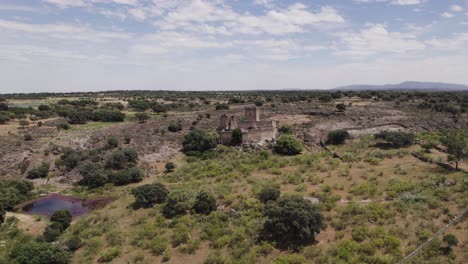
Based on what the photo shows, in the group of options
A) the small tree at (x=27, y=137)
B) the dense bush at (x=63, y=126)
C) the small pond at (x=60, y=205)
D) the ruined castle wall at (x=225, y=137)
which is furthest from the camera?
the dense bush at (x=63, y=126)

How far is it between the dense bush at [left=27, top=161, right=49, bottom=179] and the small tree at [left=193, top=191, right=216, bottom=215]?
19073 millimetres

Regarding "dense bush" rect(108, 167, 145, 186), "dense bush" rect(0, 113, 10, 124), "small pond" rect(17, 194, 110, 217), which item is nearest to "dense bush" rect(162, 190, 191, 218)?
"small pond" rect(17, 194, 110, 217)

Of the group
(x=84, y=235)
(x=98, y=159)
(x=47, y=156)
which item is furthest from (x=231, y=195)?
(x=47, y=156)

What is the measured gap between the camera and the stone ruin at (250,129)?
37594 mm

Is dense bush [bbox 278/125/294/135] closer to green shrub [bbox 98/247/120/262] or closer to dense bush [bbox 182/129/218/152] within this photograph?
dense bush [bbox 182/129/218/152]

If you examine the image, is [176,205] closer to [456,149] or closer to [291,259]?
[291,259]

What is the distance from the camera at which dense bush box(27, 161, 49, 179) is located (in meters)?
31.0

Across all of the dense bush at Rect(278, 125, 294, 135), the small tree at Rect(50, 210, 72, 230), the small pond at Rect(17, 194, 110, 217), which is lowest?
the small pond at Rect(17, 194, 110, 217)

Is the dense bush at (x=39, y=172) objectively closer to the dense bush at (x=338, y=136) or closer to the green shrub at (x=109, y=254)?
the green shrub at (x=109, y=254)

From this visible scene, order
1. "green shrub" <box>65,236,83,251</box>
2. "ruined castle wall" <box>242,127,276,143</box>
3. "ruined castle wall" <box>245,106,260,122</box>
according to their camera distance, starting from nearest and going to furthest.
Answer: "green shrub" <box>65,236,83,251</box> < "ruined castle wall" <box>242,127,276,143</box> < "ruined castle wall" <box>245,106,260,122</box>

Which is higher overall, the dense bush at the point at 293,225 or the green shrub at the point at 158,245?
the dense bush at the point at 293,225

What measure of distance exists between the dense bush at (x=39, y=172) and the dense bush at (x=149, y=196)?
14.2 metres

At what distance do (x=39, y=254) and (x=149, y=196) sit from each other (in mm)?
7897

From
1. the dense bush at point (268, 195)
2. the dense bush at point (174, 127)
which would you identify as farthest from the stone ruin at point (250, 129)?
the dense bush at point (268, 195)
